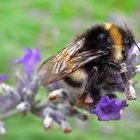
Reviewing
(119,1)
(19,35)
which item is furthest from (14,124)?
(119,1)

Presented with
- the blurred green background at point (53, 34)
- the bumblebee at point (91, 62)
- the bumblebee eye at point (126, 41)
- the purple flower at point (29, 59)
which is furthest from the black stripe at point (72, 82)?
the blurred green background at point (53, 34)

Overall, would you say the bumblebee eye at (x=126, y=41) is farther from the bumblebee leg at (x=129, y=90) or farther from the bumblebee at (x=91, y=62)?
the bumblebee leg at (x=129, y=90)

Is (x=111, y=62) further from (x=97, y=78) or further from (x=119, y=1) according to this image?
(x=119, y=1)

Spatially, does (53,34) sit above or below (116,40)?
above

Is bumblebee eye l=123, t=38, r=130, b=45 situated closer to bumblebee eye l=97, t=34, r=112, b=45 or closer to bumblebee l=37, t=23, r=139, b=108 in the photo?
bumblebee l=37, t=23, r=139, b=108

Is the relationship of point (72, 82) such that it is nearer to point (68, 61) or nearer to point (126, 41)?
point (68, 61)

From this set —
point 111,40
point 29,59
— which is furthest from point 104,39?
point 29,59
